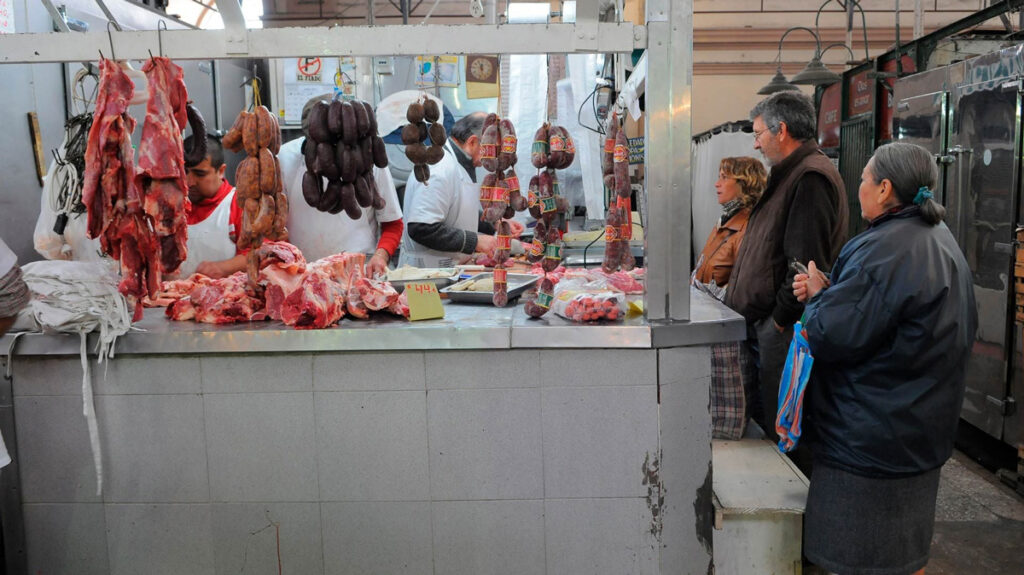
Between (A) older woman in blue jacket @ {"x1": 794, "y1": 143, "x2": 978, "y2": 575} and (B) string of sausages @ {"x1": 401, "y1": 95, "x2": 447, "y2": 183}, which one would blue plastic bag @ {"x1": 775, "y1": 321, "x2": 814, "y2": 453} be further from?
(B) string of sausages @ {"x1": 401, "y1": 95, "x2": 447, "y2": 183}

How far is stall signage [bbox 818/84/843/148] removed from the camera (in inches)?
349

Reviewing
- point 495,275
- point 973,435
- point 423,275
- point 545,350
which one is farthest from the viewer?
point 973,435

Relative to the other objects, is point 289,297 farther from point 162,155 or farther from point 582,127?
point 582,127

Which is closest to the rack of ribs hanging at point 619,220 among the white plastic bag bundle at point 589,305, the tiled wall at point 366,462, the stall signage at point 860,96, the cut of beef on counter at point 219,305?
the white plastic bag bundle at point 589,305

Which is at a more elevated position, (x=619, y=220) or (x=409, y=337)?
(x=619, y=220)

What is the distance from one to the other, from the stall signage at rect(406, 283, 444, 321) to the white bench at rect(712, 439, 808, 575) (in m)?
1.25

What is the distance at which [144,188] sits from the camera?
2.61m

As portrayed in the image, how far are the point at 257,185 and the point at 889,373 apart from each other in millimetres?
2368

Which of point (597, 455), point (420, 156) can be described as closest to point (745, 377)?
point (597, 455)

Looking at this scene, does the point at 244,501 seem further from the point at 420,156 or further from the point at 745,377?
the point at 745,377

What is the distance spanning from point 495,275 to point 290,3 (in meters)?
10.8

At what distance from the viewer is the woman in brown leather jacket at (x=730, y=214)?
4.26 m

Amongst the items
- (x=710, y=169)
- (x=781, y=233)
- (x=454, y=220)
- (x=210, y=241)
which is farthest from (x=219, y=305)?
(x=710, y=169)

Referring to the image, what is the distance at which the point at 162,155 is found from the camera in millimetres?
2566
